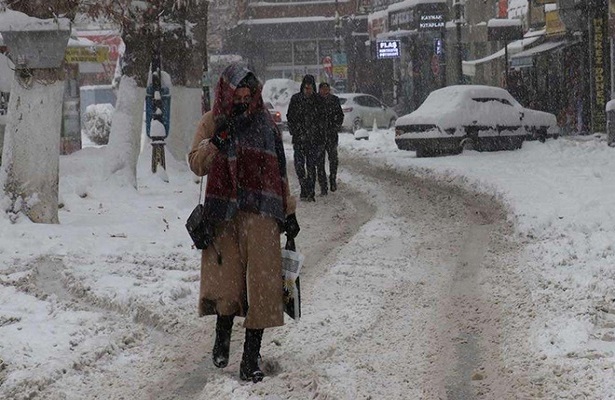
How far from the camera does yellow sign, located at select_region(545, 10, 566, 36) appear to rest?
3375 centimetres

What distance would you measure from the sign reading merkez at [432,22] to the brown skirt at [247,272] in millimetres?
37147

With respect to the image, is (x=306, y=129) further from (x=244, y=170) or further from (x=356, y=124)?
(x=356, y=124)

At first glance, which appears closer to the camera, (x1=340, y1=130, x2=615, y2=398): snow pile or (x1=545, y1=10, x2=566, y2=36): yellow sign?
(x1=340, y1=130, x2=615, y2=398): snow pile

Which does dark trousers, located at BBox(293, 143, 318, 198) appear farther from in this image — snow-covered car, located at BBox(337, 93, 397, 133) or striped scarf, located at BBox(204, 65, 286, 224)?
snow-covered car, located at BBox(337, 93, 397, 133)

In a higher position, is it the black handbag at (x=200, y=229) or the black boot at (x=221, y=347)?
the black handbag at (x=200, y=229)

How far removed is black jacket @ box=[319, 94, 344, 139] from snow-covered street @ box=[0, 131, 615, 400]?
5.40 ft

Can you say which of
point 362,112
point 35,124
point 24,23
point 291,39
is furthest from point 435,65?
point 24,23

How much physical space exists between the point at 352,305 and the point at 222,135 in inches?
98.0

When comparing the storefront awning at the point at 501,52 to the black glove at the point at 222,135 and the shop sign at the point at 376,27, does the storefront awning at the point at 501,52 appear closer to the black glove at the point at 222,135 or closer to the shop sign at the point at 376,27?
the shop sign at the point at 376,27

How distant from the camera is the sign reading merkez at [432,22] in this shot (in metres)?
42.1

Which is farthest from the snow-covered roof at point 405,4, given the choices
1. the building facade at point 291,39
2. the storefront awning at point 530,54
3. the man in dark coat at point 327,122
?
the man in dark coat at point 327,122

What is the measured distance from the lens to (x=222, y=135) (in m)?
5.72

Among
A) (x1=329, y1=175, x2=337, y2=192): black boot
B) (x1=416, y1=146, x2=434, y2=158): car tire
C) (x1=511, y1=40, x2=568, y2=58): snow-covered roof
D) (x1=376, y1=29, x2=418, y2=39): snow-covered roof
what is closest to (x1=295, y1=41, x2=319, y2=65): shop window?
(x1=376, y1=29, x2=418, y2=39): snow-covered roof

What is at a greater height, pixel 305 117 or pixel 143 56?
pixel 143 56
